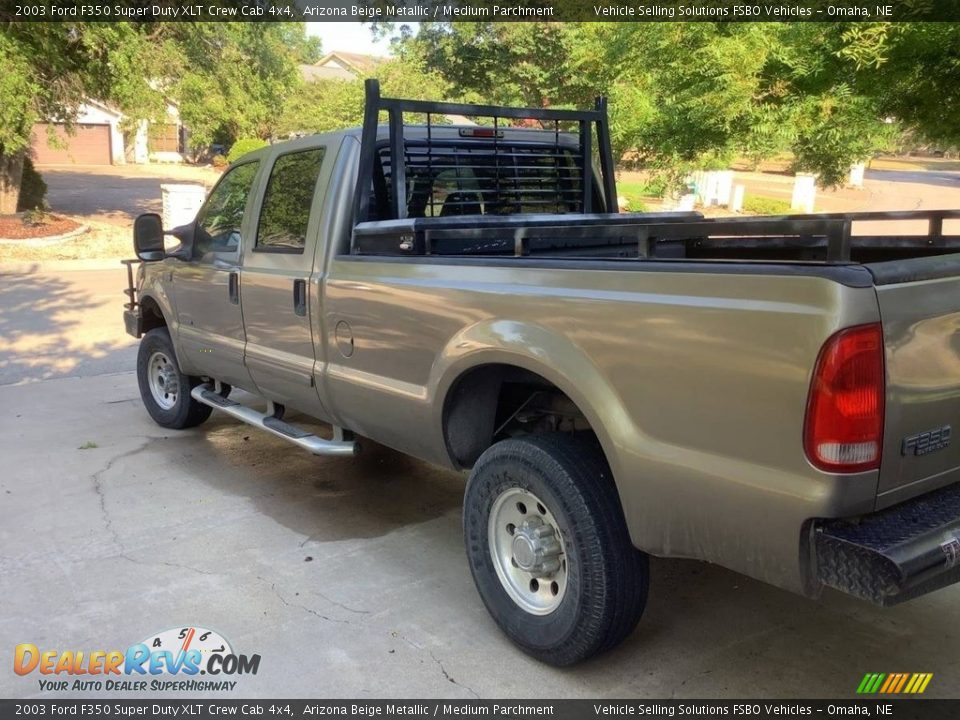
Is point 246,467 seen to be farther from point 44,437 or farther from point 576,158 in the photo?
point 576,158

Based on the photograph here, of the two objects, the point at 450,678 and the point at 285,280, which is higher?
the point at 285,280

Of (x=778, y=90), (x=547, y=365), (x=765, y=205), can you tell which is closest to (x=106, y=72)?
(x=778, y=90)

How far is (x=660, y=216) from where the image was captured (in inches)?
174

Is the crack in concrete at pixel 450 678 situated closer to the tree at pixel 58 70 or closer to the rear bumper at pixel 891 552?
the rear bumper at pixel 891 552

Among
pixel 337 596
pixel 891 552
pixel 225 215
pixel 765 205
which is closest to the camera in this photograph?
pixel 891 552

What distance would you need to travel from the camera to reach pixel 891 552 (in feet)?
7.50

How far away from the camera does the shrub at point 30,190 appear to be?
2159 centimetres

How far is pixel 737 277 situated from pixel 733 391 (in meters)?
0.32

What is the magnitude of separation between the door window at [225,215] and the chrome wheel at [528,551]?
8.63 feet

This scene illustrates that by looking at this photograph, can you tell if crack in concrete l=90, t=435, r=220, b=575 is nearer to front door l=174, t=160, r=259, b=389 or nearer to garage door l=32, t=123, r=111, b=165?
front door l=174, t=160, r=259, b=389

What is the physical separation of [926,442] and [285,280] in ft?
10.2

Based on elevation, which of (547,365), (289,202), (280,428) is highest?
(289,202)

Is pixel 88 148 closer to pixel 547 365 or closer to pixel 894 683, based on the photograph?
pixel 547 365

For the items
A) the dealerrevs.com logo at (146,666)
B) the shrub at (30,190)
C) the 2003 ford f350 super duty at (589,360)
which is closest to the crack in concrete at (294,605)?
the dealerrevs.com logo at (146,666)
